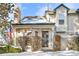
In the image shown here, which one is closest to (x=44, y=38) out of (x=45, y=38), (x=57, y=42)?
(x=45, y=38)

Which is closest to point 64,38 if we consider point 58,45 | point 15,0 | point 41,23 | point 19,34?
point 58,45

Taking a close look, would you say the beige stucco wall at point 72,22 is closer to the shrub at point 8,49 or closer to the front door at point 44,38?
the front door at point 44,38

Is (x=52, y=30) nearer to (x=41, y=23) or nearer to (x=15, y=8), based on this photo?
(x=41, y=23)

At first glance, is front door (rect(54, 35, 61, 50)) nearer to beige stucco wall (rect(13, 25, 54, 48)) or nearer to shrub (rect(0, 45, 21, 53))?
beige stucco wall (rect(13, 25, 54, 48))

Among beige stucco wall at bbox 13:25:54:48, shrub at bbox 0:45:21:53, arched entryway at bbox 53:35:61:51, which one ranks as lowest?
shrub at bbox 0:45:21:53

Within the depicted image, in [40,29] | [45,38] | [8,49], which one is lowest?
[8,49]

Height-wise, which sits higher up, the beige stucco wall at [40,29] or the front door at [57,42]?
the beige stucco wall at [40,29]

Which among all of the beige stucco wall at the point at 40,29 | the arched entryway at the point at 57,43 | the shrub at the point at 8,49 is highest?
the beige stucco wall at the point at 40,29

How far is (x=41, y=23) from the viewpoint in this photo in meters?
2.95

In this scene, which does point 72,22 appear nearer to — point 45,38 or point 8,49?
point 45,38

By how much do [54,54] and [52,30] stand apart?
0.27m

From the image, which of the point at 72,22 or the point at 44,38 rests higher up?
the point at 72,22

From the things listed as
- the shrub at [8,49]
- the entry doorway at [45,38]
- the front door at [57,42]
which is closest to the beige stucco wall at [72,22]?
the front door at [57,42]

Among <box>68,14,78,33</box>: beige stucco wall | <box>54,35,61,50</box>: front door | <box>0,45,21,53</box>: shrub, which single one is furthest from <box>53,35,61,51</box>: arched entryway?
<box>0,45,21,53</box>: shrub
